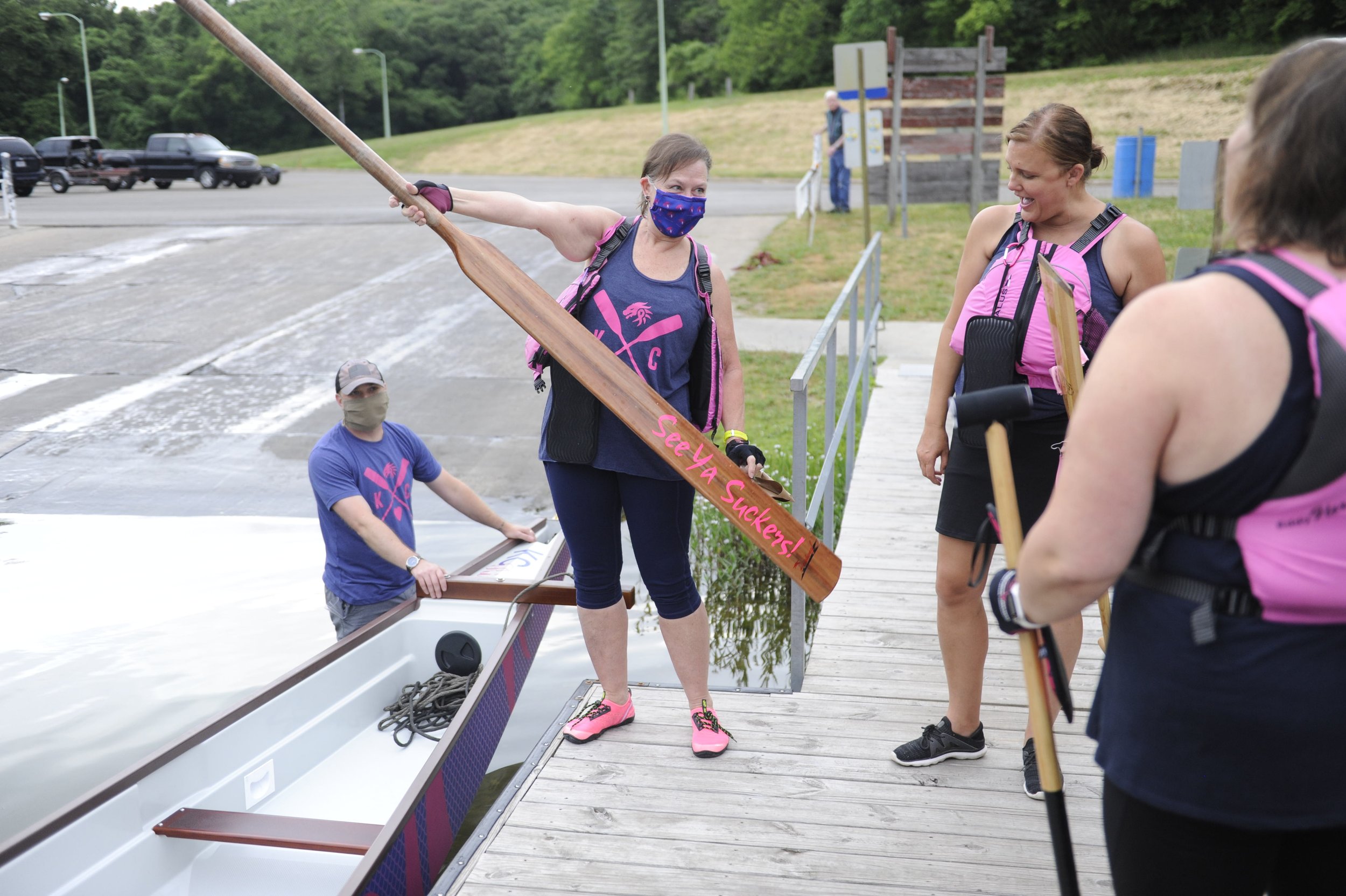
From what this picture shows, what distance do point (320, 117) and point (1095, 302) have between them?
190 centimetres

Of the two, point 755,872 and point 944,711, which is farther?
point 944,711

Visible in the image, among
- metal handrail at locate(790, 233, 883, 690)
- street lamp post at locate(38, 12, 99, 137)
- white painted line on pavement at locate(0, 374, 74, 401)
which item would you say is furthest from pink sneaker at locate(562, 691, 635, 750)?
white painted line on pavement at locate(0, 374, 74, 401)

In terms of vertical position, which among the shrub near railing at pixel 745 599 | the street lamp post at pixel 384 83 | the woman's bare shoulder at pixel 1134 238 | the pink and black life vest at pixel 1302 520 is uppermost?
the street lamp post at pixel 384 83

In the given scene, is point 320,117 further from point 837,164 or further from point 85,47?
point 837,164

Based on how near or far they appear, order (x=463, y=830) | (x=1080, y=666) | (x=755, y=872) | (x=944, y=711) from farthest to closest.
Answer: (x=463, y=830), (x=1080, y=666), (x=944, y=711), (x=755, y=872)

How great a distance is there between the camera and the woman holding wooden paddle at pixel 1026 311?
7.89 ft

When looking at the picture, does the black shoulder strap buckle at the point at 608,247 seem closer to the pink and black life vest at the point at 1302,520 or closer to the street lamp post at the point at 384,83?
the pink and black life vest at the point at 1302,520

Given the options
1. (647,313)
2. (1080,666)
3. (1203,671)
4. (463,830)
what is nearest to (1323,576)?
(1203,671)

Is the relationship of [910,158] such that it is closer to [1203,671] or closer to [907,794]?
[907,794]

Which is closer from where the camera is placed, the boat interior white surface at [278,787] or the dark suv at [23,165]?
the boat interior white surface at [278,787]

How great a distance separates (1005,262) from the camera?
2.50 meters

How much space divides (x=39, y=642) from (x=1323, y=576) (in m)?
5.89

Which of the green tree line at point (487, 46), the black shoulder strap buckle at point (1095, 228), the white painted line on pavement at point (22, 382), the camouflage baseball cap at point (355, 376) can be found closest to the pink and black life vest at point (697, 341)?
the black shoulder strap buckle at point (1095, 228)

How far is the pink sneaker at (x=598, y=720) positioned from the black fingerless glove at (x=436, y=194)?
1.47 meters
